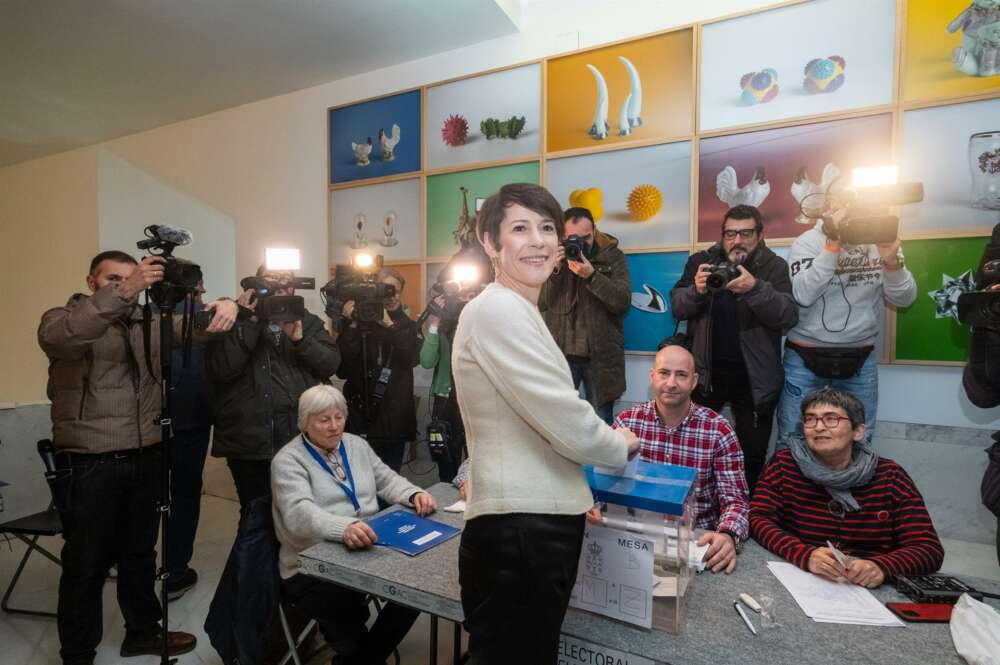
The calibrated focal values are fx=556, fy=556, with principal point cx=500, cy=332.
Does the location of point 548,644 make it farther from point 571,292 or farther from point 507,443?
point 571,292

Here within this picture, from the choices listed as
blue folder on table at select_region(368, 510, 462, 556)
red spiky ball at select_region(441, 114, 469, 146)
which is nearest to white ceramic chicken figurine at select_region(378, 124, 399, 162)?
red spiky ball at select_region(441, 114, 469, 146)

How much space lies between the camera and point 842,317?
2.35m

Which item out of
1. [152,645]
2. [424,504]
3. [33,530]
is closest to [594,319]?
[424,504]

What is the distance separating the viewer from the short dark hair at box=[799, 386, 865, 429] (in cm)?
171

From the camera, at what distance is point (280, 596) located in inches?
75.0

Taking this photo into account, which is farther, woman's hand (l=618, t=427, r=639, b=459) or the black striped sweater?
the black striped sweater

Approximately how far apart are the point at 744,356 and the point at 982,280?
33.2 inches

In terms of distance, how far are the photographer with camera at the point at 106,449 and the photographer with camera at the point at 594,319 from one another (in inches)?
59.5

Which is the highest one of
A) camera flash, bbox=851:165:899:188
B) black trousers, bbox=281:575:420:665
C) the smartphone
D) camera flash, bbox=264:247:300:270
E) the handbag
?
camera flash, bbox=851:165:899:188

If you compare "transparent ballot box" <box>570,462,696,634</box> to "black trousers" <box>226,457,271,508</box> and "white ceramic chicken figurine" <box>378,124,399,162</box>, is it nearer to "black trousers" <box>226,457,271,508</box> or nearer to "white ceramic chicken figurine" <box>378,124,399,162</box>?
"black trousers" <box>226,457,271,508</box>

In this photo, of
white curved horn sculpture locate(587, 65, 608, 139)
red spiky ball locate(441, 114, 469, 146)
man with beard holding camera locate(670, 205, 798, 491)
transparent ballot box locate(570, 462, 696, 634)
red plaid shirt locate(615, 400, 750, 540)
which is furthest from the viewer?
red spiky ball locate(441, 114, 469, 146)

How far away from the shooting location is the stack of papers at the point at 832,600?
1226 mm

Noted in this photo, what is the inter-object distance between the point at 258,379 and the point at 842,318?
254 cm

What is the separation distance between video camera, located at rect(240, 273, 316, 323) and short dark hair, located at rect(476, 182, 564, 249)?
135 cm
